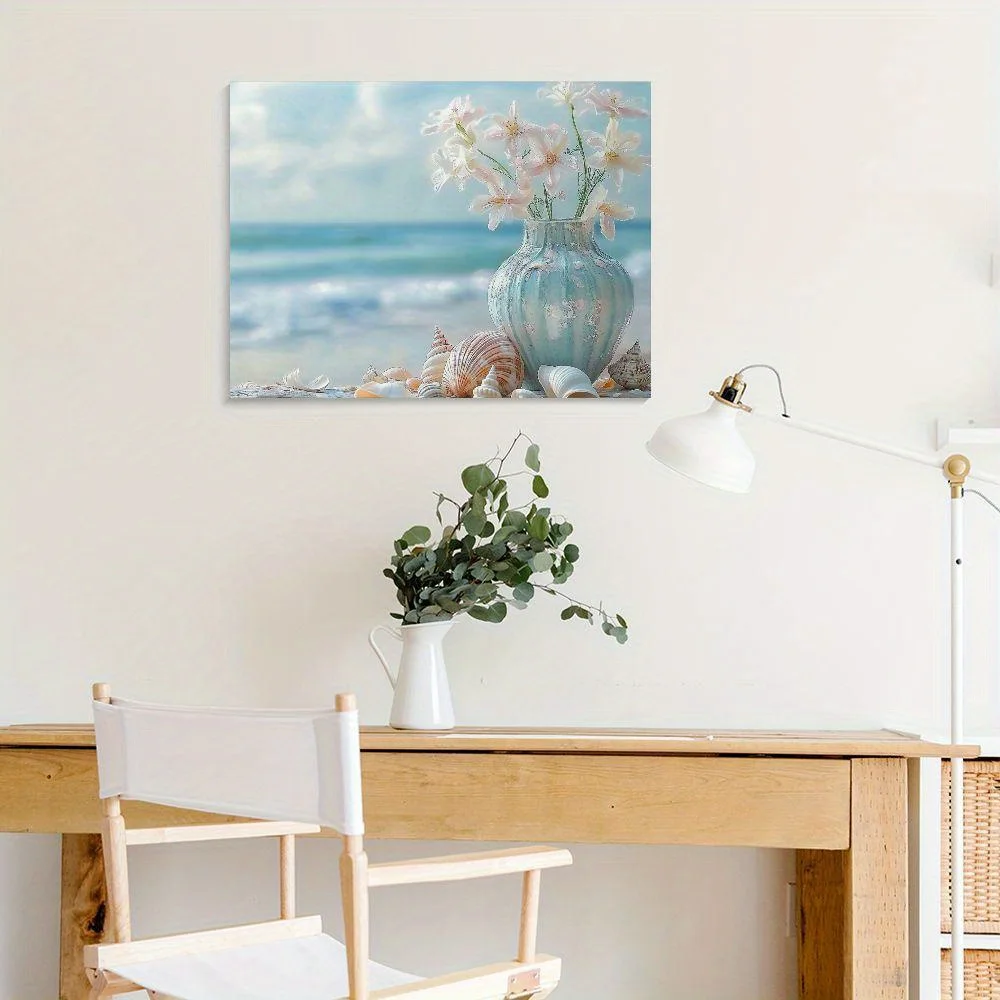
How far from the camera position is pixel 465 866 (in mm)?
1479

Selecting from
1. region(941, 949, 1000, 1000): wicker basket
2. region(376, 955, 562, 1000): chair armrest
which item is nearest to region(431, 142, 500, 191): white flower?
region(376, 955, 562, 1000): chair armrest

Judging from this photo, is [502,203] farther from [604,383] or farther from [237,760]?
[237,760]

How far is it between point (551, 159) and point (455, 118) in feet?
0.73

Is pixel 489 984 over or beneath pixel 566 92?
beneath

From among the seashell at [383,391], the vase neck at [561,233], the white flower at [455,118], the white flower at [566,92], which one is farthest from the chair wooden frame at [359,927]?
the white flower at [566,92]

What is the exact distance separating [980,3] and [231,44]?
1.57m

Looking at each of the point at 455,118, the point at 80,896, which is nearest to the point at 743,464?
the point at 455,118

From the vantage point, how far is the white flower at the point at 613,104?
99.0 inches

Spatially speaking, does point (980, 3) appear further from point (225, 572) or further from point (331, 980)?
point (331, 980)

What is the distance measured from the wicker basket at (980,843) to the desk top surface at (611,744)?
131mm

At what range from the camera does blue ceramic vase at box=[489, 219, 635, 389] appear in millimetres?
2480

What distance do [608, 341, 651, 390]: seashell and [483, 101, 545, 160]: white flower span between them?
1.59 ft

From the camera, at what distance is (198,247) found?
2.55 metres

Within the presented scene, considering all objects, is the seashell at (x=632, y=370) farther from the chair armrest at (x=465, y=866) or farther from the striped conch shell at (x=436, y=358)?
the chair armrest at (x=465, y=866)
